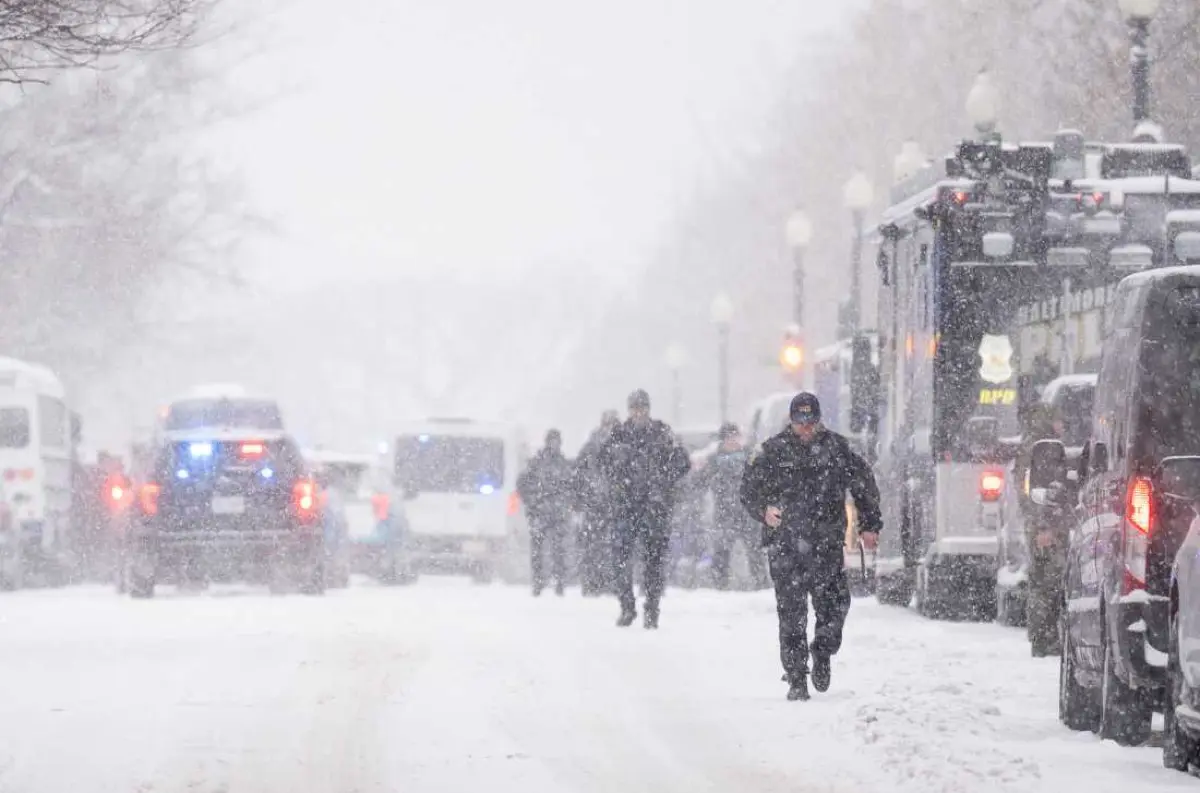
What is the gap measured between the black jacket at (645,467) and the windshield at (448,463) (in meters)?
12.9

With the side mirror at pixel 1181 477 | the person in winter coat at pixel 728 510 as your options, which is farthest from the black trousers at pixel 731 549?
the side mirror at pixel 1181 477

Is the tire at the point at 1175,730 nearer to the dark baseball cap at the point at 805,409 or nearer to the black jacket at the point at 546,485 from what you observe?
the dark baseball cap at the point at 805,409

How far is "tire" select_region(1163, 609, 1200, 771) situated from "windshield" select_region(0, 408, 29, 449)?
2642 cm

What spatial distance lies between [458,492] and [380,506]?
968 mm

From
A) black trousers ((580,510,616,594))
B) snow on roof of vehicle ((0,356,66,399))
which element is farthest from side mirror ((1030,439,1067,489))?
snow on roof of vehicle ((0,356,66,399))

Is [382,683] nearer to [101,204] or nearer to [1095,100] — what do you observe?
[1095,100]

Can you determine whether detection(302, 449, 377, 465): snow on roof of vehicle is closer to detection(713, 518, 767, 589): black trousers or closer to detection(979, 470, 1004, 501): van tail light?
detection(713, 518, 767, 589): black trousers

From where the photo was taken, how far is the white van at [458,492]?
34688mm

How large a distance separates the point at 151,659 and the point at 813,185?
1992 inches

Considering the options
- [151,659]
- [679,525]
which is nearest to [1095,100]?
[679,525]

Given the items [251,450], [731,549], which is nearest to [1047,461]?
[251,450]

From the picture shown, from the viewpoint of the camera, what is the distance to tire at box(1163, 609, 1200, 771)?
11398 mm

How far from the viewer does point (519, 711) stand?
47.4 feet

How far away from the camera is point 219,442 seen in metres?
28.3
